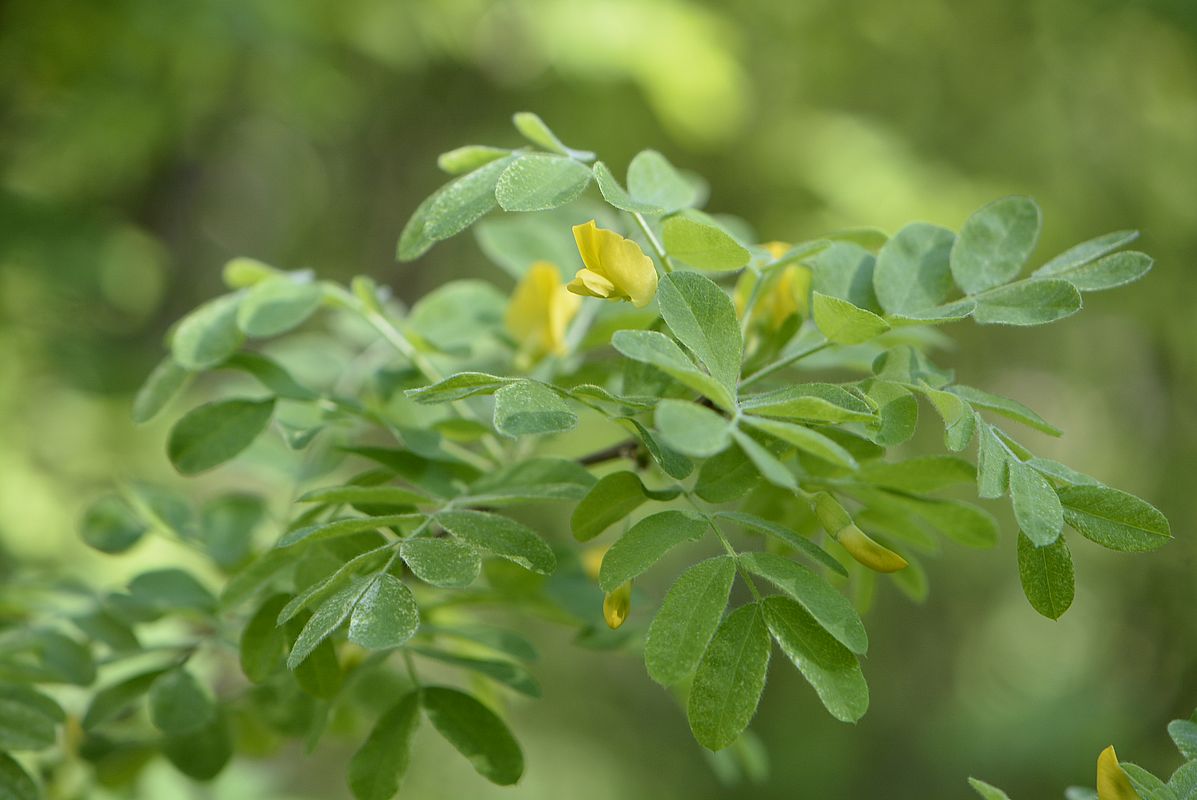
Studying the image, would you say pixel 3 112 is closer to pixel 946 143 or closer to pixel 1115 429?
pixel 946 143

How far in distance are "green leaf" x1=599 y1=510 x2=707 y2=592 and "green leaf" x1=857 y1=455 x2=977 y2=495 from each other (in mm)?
101

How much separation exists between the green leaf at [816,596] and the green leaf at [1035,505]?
7 centimetres

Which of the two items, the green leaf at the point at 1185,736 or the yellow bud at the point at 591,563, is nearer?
the green leaf at the point at 1185,736

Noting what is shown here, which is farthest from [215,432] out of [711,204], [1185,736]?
[711,204]

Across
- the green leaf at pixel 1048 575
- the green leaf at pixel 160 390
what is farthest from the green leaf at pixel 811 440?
the green leaf at pixel 160 390

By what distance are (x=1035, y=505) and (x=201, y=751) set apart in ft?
1.43

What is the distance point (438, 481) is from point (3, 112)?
6.10 ft

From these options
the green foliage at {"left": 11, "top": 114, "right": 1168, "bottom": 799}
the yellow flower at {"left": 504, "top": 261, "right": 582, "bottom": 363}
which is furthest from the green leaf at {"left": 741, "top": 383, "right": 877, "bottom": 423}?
the yellow flower at {"left": 504, "top": 261, "right": 582, "bottom": 363}

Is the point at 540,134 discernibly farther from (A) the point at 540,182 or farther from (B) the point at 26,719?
(B) the point at 26,719

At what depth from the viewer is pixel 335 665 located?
1.51ft

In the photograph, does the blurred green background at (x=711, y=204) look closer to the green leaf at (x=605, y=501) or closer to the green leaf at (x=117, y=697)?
the green leaf at (x=117, y=697)

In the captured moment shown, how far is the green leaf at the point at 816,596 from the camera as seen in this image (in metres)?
0.37

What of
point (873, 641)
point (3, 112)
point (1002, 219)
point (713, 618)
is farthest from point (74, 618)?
point (873, 641)

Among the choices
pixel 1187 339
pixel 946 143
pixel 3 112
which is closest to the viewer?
pixel 3 112
